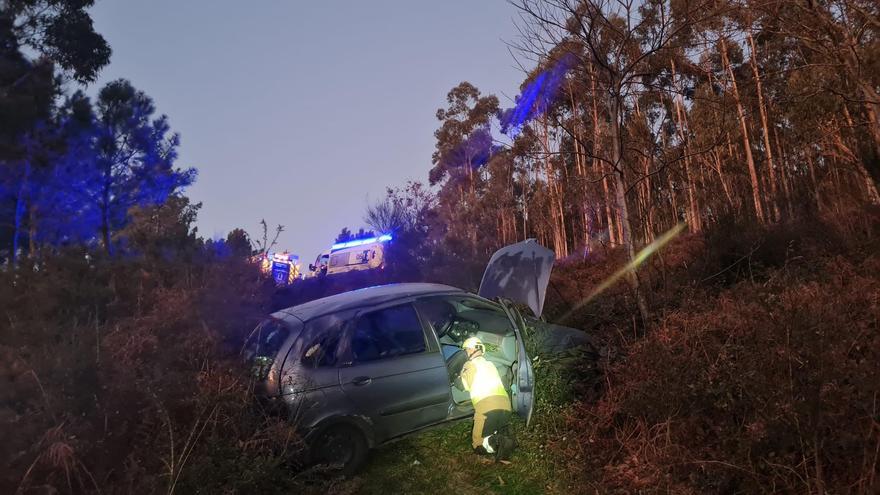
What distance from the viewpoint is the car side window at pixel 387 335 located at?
16.8 feet

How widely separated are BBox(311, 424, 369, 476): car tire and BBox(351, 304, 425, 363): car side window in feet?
2.11

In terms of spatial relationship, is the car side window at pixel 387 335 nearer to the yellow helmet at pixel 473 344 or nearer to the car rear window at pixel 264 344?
the yellow helmet at pixel 473 344

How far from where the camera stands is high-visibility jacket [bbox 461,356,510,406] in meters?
5.00

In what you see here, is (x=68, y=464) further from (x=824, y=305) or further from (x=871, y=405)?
(x=824, y=305)

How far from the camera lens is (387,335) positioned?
529cm

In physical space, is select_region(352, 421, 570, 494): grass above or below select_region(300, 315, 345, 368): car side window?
below

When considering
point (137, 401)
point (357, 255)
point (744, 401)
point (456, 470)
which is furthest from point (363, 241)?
point (744, 401)

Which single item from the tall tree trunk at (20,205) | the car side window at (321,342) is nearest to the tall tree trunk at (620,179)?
the car side window at (321,342)

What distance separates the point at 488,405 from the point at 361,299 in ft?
5.43

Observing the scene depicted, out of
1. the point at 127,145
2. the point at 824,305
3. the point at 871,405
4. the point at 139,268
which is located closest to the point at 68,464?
the point at 139,268

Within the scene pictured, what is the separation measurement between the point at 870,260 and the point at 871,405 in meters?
4.62

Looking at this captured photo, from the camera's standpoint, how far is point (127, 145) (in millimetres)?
23109

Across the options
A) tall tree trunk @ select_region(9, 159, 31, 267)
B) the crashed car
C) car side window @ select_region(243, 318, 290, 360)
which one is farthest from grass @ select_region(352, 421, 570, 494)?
tall tree trunk @ select_region(9, 159, 31, 267)

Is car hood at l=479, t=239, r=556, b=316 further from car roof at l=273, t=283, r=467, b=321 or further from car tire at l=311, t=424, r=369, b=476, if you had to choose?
car tire at l=311, t=424, r=369, b=476
